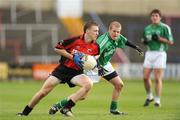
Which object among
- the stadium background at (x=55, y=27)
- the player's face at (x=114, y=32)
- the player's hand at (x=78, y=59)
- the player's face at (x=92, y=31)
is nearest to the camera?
the player's hand at (x=78, y=59)

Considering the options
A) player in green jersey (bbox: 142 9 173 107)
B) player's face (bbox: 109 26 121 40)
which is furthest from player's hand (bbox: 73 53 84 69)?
player in green jersey (bbox: 142 9 173 107)

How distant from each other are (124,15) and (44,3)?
458 centimetres

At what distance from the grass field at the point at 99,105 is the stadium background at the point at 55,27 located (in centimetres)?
542

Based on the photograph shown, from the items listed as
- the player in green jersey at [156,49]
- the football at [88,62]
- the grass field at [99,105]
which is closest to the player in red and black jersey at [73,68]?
the football at [88,62]

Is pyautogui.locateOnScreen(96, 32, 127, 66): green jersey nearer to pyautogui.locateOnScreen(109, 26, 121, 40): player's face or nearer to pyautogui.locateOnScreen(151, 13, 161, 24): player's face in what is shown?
pyautogui.locateOnScreen(109, 26, 121, 40): player's face

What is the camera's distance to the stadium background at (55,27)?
34688 millimetres

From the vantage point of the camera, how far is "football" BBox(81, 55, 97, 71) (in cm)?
1327

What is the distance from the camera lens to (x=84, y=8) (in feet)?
133

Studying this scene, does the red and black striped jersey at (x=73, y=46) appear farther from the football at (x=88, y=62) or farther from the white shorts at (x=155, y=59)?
the white shorts at (x=155, y=59)

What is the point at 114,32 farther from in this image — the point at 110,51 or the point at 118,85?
the point at 118,85

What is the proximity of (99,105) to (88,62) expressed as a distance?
5.40m

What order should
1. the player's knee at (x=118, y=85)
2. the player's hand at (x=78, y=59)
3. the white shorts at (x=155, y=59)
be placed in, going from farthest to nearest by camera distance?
the white shorts at (x=155, y=59) → the player's knee at (x=118, y=85) → the player's hand at (x=78, y=59)

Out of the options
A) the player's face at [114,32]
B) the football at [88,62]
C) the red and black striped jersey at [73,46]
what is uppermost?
the player's face at [114,32]

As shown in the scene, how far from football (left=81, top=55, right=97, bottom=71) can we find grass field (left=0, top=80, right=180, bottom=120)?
95 centimetres
